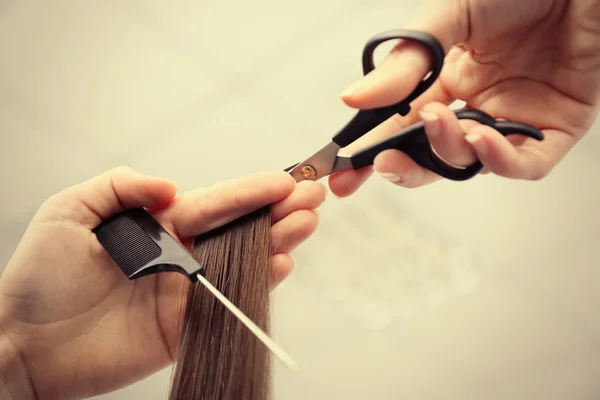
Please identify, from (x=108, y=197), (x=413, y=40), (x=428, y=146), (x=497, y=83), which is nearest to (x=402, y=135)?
(x=428, y=146)

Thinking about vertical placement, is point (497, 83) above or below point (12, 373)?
below

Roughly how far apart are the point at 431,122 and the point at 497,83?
29 cm

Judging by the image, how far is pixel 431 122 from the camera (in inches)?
26.5

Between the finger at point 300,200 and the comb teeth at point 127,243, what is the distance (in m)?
0.21

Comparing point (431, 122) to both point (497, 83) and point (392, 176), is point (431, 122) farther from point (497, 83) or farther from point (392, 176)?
point (497, 83)

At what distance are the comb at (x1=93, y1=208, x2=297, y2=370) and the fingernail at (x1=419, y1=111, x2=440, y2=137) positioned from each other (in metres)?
0.37

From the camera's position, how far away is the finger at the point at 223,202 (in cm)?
84

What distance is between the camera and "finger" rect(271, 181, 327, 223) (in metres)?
0.86

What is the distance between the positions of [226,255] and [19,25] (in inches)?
30.1

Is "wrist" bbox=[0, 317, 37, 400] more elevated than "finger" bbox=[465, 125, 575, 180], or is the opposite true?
"wrist" bbox=[0, 317, 37, 400]

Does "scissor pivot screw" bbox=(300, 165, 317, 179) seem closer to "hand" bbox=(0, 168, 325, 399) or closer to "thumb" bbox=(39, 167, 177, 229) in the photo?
"hand" bbox=(0, 168, 325, 399)

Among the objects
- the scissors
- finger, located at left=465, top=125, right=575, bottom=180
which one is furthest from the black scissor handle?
finger, located at left=465, top=125, right=575, bottom=180

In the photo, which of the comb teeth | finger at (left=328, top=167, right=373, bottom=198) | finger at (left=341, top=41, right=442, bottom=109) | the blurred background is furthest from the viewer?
the blurred background

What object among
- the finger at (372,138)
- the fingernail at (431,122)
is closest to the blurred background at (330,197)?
the finger at (372,138)
